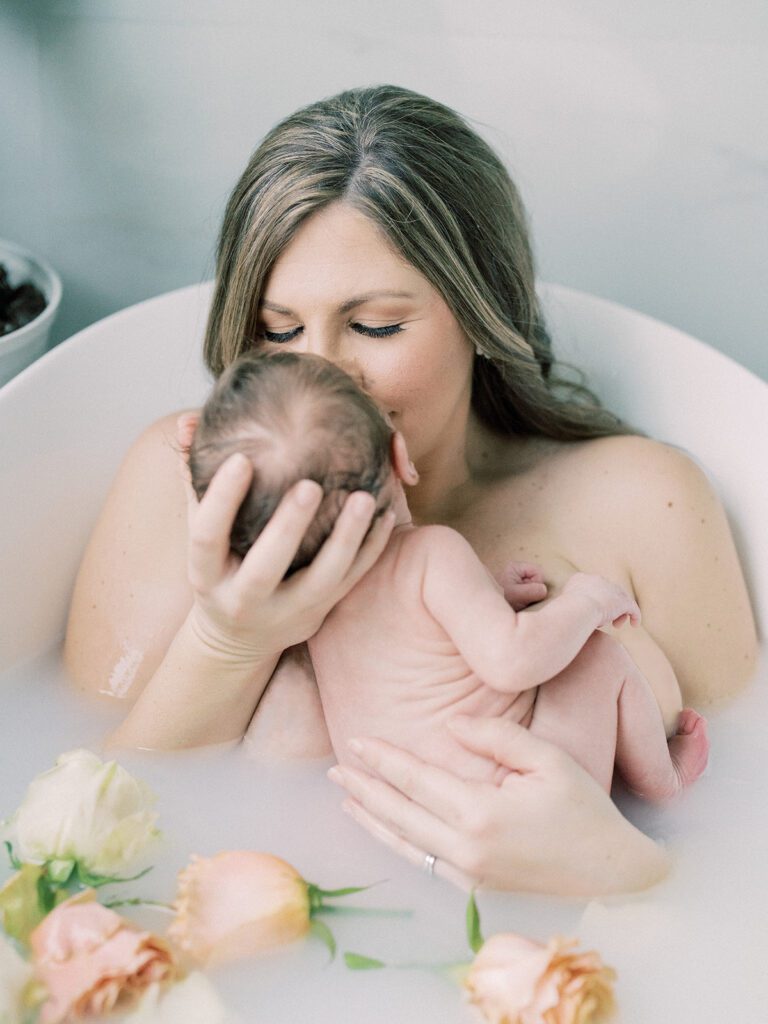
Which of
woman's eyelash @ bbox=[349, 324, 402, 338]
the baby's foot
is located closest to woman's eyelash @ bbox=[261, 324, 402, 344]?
woman's eyelash @ bbox=[349, 324, 402, 338]

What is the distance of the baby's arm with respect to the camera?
1.17 meters

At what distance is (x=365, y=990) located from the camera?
1179 millimetres

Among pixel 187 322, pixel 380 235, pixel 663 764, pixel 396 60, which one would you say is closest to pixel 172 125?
pixel 396 60

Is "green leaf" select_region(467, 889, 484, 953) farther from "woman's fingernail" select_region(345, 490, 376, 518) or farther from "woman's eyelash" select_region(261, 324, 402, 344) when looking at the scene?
"woman's eyelash" select_region(261, 324, 402, 344)

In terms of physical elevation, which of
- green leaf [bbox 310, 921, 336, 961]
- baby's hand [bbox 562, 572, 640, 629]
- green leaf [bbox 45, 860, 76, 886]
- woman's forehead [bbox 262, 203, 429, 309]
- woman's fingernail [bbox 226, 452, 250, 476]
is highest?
woman's forehead [bbox 262, 203, 429, 309]

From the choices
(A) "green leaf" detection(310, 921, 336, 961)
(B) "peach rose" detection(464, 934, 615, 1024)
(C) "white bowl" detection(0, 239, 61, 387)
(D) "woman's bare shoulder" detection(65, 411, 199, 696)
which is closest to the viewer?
(B) "peach rose" detection(464, 934, 615, 1024)

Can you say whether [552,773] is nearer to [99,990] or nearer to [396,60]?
[99,990]

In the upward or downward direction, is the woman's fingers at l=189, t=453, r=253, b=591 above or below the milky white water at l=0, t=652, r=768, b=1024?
above

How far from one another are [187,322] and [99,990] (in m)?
1.14

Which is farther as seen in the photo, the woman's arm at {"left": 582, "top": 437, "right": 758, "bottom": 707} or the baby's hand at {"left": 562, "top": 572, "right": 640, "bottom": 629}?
the woman's arm at {"left": 582, "top": 437, "right": 758, "bottom": 707}

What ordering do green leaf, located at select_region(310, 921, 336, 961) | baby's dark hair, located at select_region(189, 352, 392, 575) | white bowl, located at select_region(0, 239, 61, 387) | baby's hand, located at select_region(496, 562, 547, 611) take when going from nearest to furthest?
baby's dark hair, located at select_region(189, 352, 392, 575) < green leaf, located at select_region(310, 921, 336, 961) < baby's hand, located at select_region(496, 562, 547, 611) < white bowl, located at select_region(0, 239, 61, 387)

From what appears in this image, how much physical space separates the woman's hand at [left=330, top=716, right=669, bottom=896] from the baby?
3 centimetres

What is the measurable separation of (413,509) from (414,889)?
0.55 m

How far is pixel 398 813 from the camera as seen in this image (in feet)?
3.95
